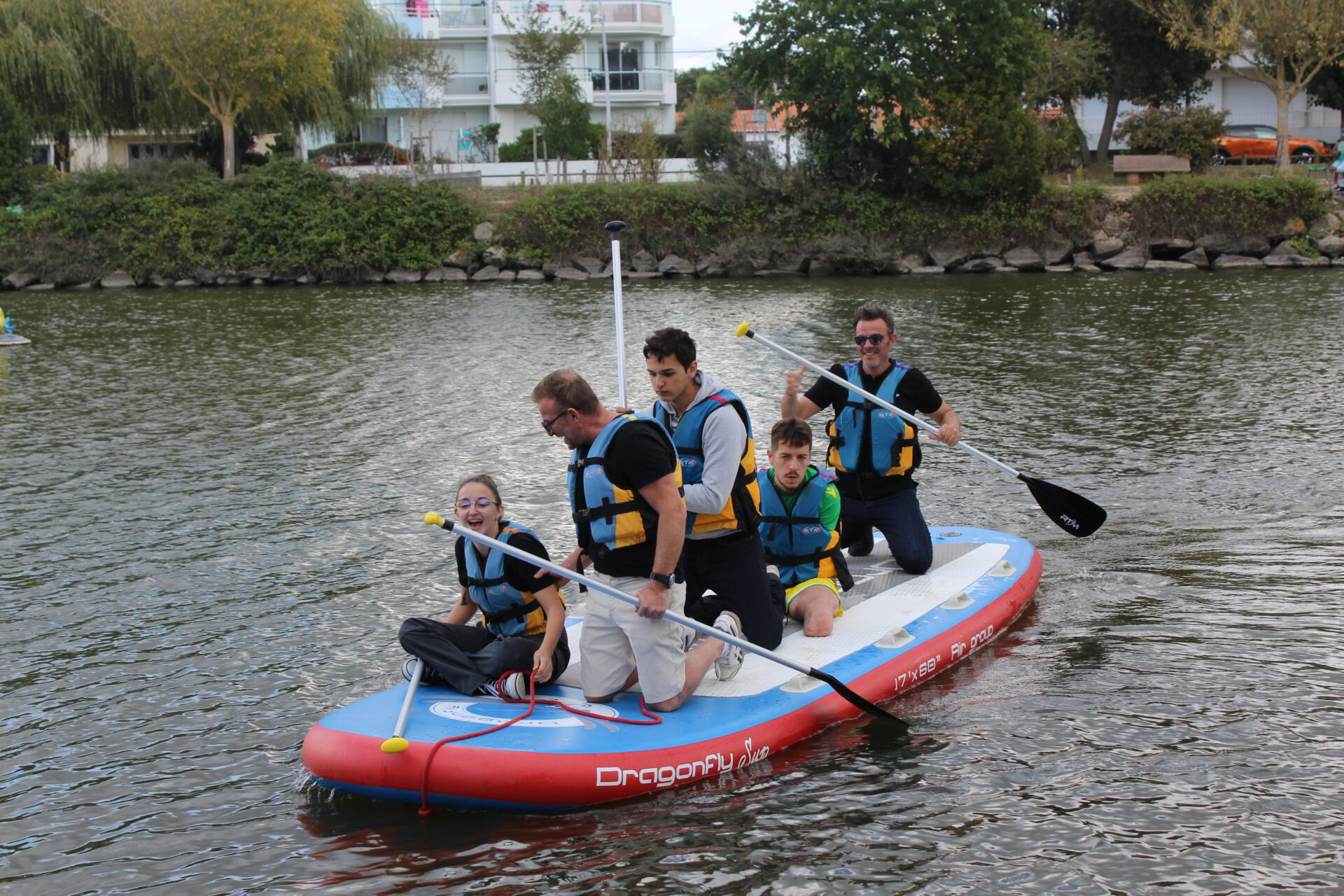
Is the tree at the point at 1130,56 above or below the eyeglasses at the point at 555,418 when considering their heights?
above

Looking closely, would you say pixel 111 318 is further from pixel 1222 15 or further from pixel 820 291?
pixel 1222 15

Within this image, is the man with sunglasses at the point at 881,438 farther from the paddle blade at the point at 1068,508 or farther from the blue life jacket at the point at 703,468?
the blue life jacket at the point at 703,468

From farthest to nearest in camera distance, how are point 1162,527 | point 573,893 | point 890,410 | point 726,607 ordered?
point 1162,527, point 890,410, point 726,607, point 573,893

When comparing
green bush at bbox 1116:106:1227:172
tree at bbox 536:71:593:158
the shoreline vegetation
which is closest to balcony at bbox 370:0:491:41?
tree at bbox 536:71:593:158

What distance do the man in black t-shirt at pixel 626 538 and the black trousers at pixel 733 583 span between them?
0.82 ft

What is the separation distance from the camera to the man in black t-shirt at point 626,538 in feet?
14.9

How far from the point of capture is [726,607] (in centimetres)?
536

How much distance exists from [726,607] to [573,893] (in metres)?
1.54

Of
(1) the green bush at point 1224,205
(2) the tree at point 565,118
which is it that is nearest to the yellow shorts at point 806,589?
(1) the green bush at point 1224,205

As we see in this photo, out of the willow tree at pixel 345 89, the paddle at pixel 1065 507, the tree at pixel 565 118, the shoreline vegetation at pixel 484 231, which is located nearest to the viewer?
the paddle at pixel 1065 507

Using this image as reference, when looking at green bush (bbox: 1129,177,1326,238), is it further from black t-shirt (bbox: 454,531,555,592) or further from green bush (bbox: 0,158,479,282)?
black t-shirt (bbox: 454,531,555,592)

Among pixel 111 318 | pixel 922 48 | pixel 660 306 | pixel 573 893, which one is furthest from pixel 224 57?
pixel 573 893

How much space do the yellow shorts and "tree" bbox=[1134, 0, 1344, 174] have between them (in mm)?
28447

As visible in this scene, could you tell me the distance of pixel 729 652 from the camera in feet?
17.4
